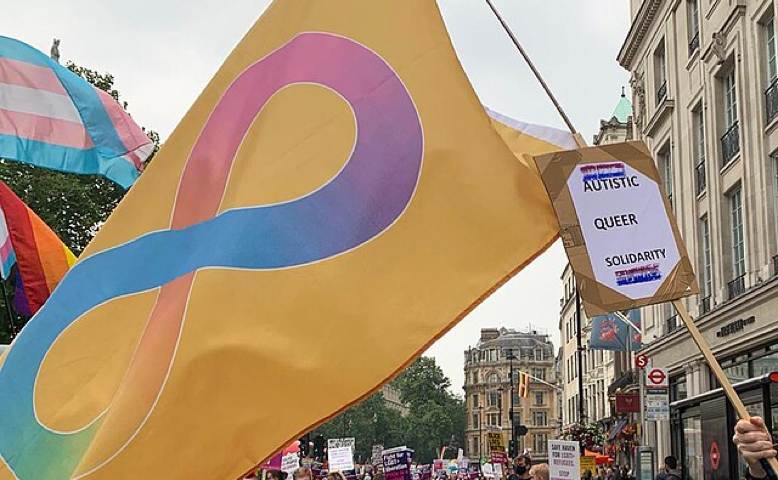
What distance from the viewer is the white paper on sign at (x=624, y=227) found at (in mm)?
4176

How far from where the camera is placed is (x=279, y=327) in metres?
4.32

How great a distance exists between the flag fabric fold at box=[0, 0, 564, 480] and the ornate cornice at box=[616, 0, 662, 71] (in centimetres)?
2992

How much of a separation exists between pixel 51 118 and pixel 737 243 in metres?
18.6

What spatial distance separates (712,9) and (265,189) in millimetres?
24188

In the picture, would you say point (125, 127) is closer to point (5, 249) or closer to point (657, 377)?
point (5, 249)

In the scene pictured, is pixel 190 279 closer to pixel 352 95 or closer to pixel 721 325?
pixel 352 95

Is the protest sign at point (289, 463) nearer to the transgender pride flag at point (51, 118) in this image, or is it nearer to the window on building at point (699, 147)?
the transgender pride flag at point (51, 118)

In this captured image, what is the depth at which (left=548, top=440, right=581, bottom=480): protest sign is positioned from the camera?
14.2 m

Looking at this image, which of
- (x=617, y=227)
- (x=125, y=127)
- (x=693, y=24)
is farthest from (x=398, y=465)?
(x=693, y=24)

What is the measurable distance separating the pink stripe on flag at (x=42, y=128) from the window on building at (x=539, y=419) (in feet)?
474

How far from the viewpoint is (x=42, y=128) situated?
11656 millimetres

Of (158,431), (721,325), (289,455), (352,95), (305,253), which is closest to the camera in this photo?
(158,431)

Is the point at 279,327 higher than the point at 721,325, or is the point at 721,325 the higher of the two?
the point at 721,325

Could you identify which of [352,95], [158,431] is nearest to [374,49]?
[352,95]
